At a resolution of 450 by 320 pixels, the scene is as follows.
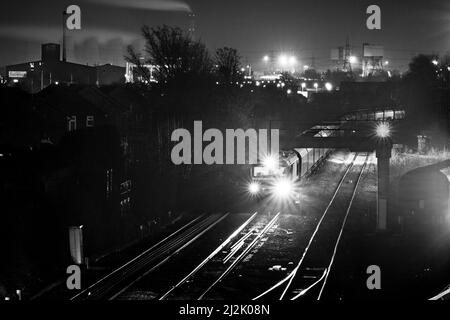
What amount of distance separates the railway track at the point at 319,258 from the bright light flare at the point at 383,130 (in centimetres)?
306

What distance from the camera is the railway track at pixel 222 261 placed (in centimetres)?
1179

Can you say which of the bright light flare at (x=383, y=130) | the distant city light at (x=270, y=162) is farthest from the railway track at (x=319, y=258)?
the bright light flare at (x=383, y=130)

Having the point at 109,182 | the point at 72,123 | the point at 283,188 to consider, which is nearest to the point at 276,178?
the point at 283,188

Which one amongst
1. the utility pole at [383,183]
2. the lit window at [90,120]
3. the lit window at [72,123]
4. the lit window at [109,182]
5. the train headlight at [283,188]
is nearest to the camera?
the utility pole at [383,183]

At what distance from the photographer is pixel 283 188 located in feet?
78.1

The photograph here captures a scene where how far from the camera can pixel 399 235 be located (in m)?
16.8

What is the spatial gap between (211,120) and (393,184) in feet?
30.5

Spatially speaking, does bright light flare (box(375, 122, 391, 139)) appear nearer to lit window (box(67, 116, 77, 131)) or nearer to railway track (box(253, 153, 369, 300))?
railway track (box(253, 153, 369, 300))

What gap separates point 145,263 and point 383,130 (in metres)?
8.66

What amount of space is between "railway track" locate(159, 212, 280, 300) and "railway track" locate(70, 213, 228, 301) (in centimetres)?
91

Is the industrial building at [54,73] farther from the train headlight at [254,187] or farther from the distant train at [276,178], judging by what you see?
the distant train at [276,178]

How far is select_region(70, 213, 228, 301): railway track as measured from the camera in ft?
38.0
